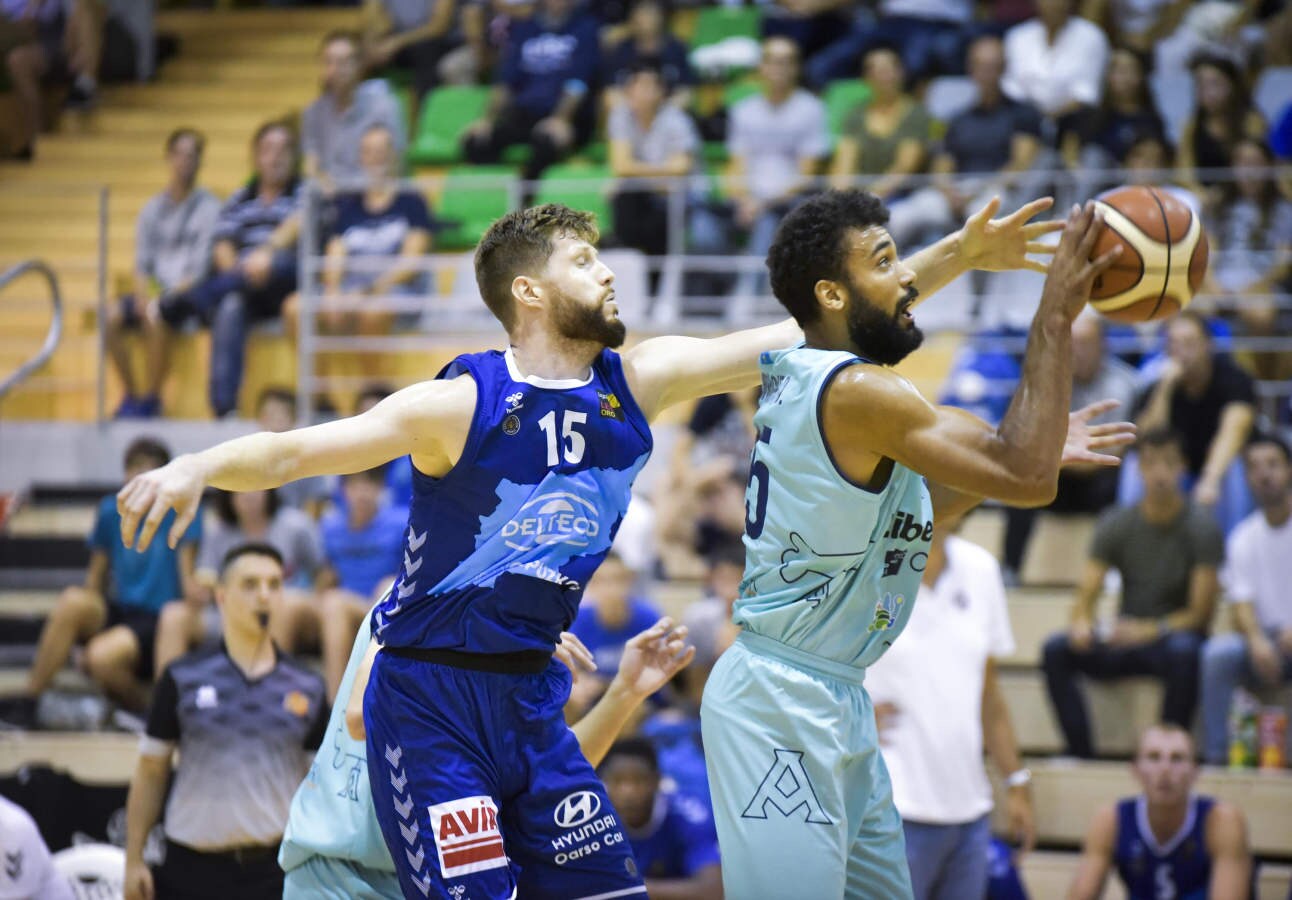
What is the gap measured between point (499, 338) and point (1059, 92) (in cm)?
392

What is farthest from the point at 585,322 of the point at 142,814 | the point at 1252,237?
the point at 1252,237

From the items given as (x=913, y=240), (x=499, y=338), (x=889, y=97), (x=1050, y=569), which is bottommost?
(x=1050, y=569)

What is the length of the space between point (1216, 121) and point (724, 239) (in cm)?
306

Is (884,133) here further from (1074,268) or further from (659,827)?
(1074,268)

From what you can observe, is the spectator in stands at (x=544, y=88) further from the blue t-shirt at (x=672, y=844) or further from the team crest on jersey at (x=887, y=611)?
the team crest on jersey at (x=887, y=611)

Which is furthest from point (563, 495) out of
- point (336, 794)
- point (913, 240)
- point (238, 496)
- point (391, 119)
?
point (391, 119)

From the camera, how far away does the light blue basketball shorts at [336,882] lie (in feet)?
15.7

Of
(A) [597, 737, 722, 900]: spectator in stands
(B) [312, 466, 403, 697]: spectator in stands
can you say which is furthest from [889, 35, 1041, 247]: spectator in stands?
(A) [597, 737, 722, 900]: spectator in stands

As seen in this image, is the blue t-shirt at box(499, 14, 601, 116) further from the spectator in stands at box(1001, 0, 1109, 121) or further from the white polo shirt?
the white polo shirt

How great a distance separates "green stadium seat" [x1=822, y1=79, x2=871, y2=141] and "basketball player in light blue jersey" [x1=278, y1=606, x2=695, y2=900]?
7.39 m

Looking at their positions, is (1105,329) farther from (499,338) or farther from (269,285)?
(269,285)

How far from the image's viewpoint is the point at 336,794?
15.7 feet

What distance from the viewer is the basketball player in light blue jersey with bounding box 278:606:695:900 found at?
4.73m

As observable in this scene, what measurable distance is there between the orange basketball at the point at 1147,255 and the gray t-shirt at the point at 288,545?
5859 millimetres
